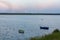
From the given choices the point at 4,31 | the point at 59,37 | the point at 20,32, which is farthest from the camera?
the point at 4,31

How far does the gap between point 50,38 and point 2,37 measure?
16.1ft

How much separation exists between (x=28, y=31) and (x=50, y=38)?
4.92 metres

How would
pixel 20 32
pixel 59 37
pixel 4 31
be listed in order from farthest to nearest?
pixel 4 31
pixel 20 32
pixel 59 37

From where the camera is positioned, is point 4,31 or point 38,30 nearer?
point 38,30

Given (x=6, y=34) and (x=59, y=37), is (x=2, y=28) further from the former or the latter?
(x=59, y=37)

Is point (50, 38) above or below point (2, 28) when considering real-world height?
above

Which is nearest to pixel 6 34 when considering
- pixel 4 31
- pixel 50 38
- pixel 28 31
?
pixel 4 31

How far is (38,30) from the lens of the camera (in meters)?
7.90

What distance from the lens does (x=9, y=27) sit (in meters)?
8.87

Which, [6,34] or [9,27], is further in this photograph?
[9,27]

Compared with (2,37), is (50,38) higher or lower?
higher

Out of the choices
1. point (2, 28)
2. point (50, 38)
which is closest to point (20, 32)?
point (2, 28)

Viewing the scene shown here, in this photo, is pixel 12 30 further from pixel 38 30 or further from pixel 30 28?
pixel 38 30

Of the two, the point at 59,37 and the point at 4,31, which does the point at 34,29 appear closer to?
the point at 4,31
